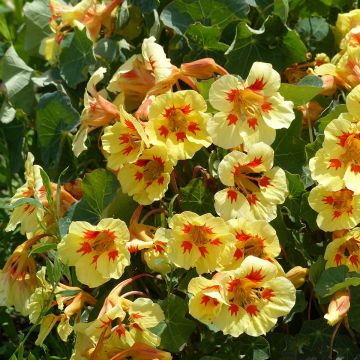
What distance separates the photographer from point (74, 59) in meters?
2.14

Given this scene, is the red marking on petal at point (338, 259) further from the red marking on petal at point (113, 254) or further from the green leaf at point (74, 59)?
the green leaf at point (74, 59)

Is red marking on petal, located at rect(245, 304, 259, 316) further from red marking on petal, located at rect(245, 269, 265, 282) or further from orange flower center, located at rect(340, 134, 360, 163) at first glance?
orange flower center, located at rect(340, 134, 360, 163)

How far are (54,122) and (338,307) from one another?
3.12 feet

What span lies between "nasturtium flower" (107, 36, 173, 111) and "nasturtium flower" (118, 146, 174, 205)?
0.65ft

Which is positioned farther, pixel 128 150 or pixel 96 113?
pixel 96 113

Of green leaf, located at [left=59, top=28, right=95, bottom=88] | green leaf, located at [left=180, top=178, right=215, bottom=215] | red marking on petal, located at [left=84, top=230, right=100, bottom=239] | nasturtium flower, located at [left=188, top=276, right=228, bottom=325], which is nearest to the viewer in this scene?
nasturtium flower, located at [left=188, top=276, right=228, bottom=325]

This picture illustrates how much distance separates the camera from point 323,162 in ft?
5.35

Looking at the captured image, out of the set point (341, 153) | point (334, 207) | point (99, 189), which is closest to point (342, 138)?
point (341, 153)

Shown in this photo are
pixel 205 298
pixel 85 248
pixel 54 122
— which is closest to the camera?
pixel 205 298

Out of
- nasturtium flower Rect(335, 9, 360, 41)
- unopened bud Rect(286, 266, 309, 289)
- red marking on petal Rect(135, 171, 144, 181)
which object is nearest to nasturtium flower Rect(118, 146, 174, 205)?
red marking on petal Rect(135, 171, 144, 181)

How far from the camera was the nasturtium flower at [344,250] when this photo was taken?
1.64 meters

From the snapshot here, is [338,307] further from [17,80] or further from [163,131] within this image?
[17,80]

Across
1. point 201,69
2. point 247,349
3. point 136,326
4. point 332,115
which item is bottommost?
point 247,349

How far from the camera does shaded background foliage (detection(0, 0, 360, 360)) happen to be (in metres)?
1.70
